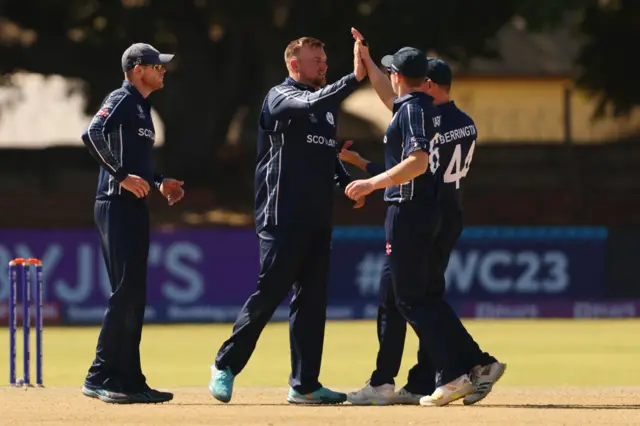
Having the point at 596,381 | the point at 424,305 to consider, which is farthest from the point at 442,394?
the point at 596,381

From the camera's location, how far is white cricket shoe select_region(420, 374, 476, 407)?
945 centimetres

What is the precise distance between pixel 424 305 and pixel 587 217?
21.9 metres

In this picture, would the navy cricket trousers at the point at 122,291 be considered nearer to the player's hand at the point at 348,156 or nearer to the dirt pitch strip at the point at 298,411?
the dirt pitch strip at the point at 298,411

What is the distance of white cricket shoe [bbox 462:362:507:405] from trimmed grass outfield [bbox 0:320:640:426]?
79 millimetres

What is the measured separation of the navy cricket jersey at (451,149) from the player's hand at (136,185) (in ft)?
5.56

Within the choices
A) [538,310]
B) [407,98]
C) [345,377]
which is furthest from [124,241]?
[538,310]

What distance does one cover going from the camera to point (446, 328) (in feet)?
31.6

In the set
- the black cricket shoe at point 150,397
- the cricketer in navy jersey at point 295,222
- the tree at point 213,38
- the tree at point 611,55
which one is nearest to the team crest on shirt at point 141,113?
the cricketer in navy jersey at point 295,222

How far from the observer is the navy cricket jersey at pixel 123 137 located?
378 inches

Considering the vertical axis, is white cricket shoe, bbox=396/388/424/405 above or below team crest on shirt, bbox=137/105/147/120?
below

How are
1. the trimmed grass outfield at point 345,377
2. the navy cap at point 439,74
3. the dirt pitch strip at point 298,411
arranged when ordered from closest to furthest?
the dirt pitch strip at point 298,411
the trimmed grass outfield at point 345,377
the navy cap at point 439,74

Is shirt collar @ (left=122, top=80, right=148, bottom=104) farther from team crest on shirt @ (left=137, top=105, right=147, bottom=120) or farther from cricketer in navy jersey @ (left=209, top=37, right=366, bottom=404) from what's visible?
cricketer in navy jersey @ (left=209, top=37, right=366, bottom=404)

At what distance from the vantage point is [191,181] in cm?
3116

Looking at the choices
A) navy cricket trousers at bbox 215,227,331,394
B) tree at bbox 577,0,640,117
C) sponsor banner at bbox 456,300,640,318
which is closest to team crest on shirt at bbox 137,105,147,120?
navy cricket trousers at bbox 215,227,331,394
